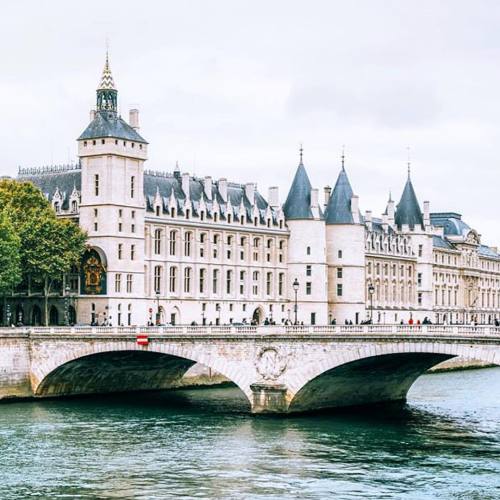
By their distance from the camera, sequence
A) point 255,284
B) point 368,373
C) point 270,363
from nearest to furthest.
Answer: point 270,363 < point 368,373 < point 255,284

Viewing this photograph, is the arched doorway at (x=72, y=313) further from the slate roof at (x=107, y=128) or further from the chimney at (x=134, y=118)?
the chimney at (x=134, y=118)

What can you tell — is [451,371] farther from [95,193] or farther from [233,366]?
[233,366]

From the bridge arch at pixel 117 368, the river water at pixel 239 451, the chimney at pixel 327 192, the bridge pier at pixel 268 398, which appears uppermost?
the chimney at pixel 327 192

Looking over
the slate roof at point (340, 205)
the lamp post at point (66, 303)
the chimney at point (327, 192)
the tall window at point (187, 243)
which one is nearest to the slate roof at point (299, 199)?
the slate roof at point (340, 205)

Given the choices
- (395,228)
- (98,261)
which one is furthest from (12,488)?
(395,228)

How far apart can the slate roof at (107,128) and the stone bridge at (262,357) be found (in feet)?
85.2

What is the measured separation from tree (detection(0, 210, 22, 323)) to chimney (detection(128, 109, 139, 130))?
783 inches

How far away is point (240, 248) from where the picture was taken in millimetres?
133625

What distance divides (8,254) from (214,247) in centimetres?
3256

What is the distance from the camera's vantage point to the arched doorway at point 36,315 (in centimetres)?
11681

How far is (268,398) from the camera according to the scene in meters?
78.1

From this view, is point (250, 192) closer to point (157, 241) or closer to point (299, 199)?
point (299, 199)

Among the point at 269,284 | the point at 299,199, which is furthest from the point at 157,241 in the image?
the point at 299,199

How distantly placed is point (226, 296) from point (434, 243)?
51.3 meters
